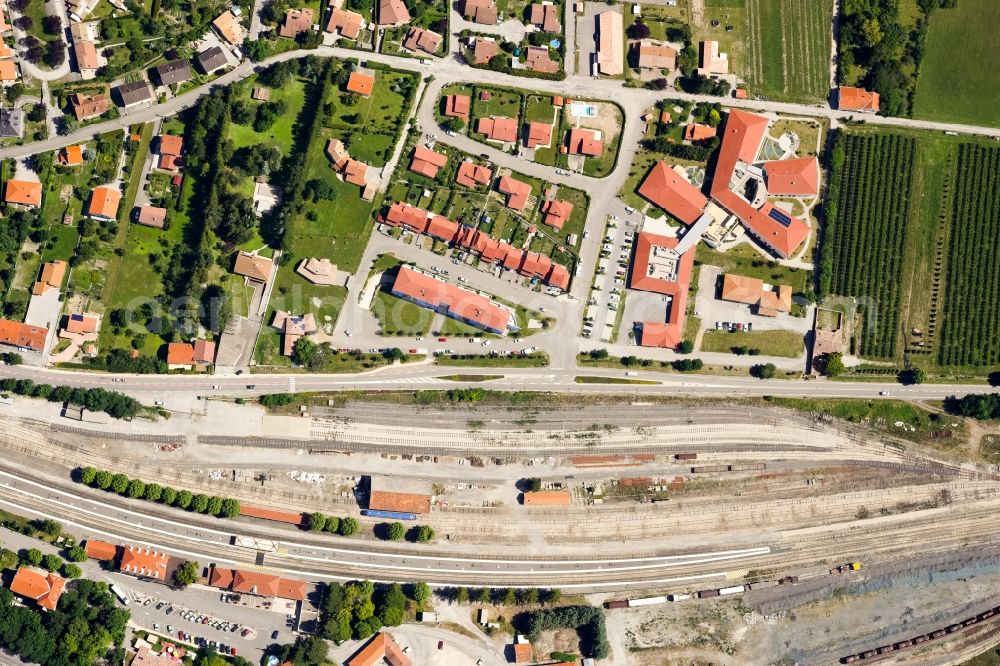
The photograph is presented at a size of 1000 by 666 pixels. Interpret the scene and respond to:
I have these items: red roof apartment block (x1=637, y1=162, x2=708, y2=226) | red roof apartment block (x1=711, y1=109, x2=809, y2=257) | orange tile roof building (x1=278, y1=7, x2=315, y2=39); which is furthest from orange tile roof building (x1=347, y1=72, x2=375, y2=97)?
red roof apartment block (x1=711, y1=109, x2=809, y2=257)

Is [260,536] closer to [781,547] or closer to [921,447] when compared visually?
[781,547]

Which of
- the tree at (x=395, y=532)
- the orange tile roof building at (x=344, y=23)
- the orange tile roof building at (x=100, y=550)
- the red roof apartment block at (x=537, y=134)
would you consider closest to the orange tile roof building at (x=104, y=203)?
the orange tile roof building at (x=344, y=23)

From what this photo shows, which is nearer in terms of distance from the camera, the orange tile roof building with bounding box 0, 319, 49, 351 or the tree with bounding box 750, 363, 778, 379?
the orange tile roof building with bounding box 0, 319, 49, 351

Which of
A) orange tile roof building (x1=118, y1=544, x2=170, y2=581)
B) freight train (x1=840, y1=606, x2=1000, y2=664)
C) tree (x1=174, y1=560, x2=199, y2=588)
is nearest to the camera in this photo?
tree (x1=174, y1=560, x2=199, y2=588)

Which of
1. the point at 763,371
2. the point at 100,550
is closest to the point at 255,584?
the point at 100,550

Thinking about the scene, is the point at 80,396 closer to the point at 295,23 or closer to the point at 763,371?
the point at 295,23

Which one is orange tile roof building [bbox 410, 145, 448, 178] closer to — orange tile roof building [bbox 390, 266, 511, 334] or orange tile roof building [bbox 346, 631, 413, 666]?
orange tile roof building [bbox 390, 266, 511, 334]

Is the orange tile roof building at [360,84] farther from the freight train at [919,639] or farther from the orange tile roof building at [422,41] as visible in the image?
the freight train at [919,639]
